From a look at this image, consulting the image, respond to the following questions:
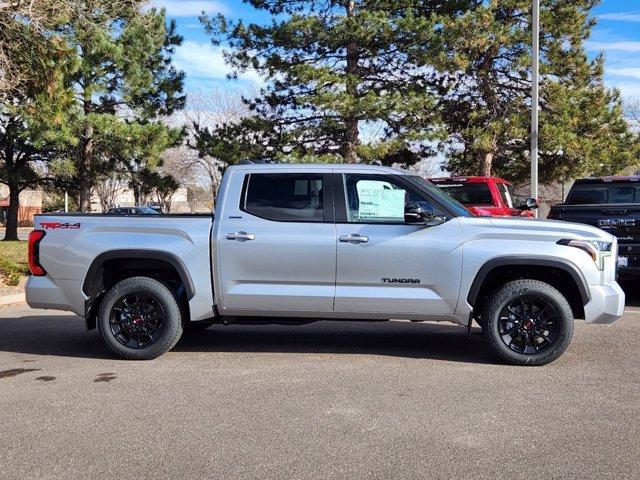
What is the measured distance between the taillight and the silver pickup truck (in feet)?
0.04

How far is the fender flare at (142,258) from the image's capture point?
641 centimetres

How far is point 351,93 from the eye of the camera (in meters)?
Result: 21.6

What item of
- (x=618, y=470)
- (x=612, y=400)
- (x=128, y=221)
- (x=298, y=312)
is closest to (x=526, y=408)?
(x=612, y=400)

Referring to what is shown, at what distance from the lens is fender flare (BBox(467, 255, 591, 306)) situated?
19.9ft

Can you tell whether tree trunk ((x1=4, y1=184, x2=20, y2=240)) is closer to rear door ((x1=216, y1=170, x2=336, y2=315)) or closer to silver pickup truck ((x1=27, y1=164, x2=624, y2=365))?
silver pickup truck ((x1=27, y1=164, x2=624, y2=365))

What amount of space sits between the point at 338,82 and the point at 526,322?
1625 cm

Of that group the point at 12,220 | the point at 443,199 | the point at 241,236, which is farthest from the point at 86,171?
the point at 443,199

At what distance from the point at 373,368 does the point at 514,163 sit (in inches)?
850

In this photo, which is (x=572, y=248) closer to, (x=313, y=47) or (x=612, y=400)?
(x=612, y=400)

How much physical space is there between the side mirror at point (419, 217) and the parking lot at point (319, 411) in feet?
4.55

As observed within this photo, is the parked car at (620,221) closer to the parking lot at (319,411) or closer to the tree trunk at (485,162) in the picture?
the parking lot at (319,411)

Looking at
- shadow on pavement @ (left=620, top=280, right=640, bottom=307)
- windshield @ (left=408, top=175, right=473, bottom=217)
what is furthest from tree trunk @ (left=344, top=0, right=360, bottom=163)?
windshield @ (left=408, top=175, right=473, bottom=217)

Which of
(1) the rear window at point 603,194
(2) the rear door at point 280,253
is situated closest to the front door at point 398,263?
(2) the rear door at point 280,253

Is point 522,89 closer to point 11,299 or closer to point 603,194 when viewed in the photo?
point 603,194
